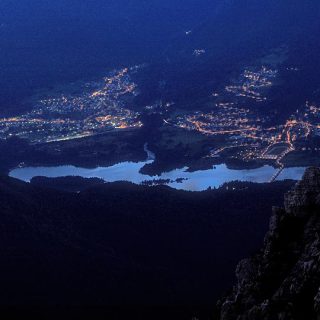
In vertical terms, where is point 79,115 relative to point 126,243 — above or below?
above

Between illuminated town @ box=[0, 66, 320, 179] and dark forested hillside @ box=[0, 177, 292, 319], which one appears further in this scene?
illuminated town @ box=[0, 66, 320, 179]

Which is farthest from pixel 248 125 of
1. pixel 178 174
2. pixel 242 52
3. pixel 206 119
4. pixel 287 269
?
pixel 287 269

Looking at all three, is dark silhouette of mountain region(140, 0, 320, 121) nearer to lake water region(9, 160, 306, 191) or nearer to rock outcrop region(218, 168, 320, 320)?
lake water region(9, 160, 306, 191)

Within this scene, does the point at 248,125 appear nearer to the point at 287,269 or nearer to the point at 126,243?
the point at 126,243

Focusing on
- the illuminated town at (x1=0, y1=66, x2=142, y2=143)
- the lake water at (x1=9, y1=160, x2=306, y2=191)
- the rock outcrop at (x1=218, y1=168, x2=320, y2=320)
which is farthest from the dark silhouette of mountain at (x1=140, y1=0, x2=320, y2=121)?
the rock outcrop at (x1=218, y1=168, x2=320, y2=320)


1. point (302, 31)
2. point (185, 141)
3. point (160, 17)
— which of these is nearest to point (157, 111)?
point (185, 141)

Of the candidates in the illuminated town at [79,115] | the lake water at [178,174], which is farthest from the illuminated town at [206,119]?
the lake water at [178,174]
